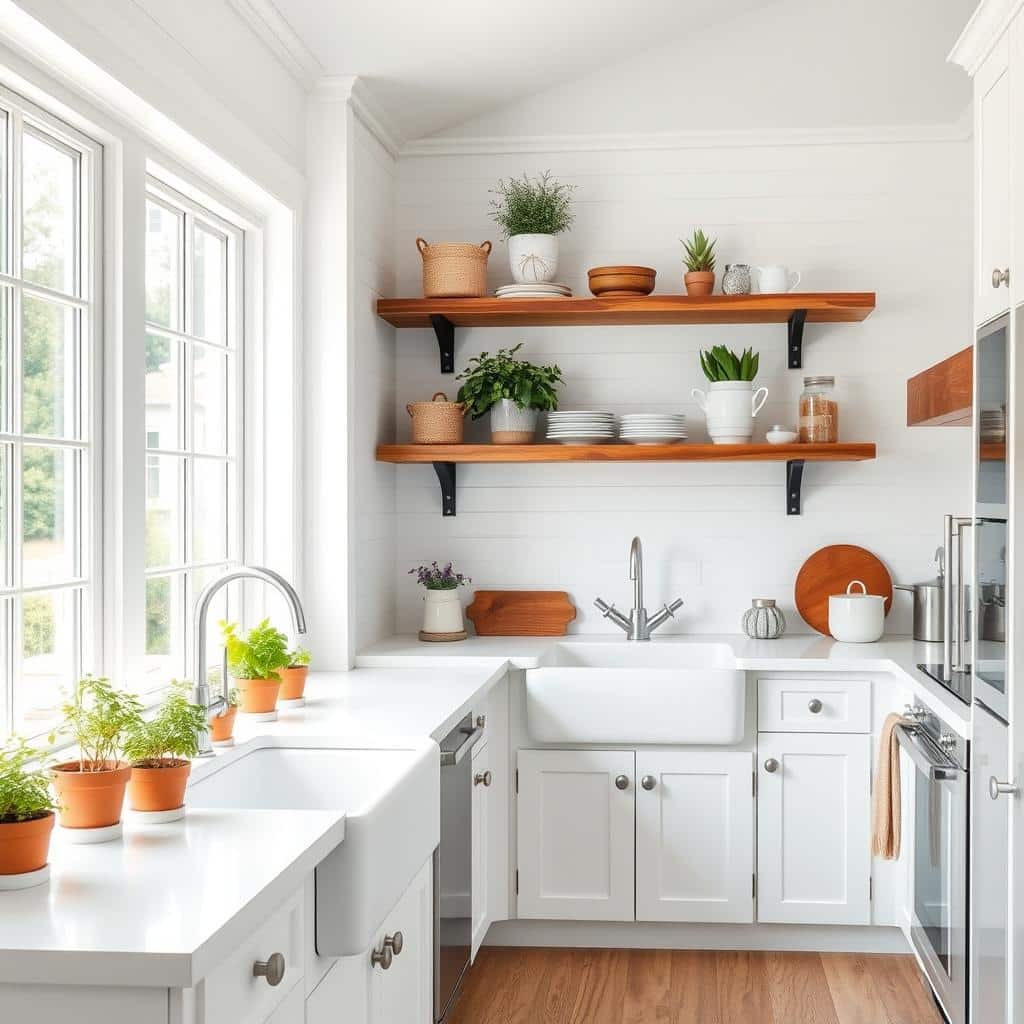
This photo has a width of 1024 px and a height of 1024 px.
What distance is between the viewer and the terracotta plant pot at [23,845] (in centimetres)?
139

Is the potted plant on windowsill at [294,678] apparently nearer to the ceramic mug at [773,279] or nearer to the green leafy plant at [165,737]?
the green leafy plant at [165,737]

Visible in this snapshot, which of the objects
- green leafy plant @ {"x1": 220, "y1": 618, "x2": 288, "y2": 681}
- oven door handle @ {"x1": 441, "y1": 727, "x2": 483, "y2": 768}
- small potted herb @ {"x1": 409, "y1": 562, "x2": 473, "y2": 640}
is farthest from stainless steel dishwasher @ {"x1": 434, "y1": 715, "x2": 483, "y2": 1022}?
small potted herb @ {"x1": 409, "y1": 562, "x2": 473, "y2": 640}

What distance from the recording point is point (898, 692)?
325 centimetres

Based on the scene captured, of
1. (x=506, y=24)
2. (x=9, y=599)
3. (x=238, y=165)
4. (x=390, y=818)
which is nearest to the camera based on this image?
(x=390, y=818)

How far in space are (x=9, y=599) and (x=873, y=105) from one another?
3.06 m

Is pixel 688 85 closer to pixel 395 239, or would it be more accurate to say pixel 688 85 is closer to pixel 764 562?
pixel 395 239

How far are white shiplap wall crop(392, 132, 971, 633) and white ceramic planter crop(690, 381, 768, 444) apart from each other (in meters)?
0.24

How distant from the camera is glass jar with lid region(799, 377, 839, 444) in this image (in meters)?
A: 3.59

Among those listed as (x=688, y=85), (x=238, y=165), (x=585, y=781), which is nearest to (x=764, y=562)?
(x=585, y=781)

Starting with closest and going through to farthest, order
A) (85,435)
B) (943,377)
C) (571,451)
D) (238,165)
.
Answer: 1. (85,435)
2. (238,165)
3. (943,377)
4. (571,451)

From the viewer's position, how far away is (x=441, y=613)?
12.2 ft

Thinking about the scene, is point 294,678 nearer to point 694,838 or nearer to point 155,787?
point 155,787

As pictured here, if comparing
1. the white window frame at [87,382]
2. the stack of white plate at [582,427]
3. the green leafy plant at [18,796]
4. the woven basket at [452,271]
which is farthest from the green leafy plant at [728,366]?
the green leafy plant at [18,796]

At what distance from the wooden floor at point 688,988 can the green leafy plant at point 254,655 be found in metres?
1.07
